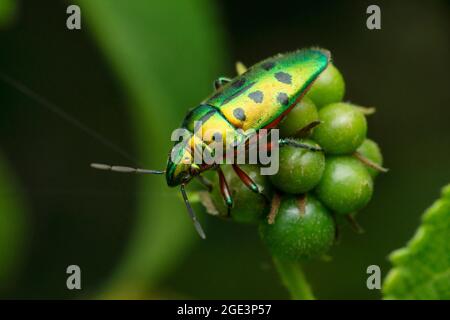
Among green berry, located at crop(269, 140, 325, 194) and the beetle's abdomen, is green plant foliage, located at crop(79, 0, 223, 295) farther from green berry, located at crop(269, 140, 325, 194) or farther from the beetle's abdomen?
green berry, located at crop(269, 140, 325, 194)

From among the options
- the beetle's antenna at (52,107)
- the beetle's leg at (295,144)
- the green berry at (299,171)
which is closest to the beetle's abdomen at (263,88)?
the beetle's leg at (295,144)

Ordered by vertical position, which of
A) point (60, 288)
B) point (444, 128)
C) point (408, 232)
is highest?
point (444, 128)

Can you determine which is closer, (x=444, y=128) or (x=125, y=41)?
(x=125, y=41)

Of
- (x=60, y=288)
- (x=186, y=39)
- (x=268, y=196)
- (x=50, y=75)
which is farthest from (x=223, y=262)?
(x=268, y=196)

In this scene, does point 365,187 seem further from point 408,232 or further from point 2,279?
point 2,279

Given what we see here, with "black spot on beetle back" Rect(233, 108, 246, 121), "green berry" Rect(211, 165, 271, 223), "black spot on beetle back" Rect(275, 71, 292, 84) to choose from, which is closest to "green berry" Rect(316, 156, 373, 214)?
"green berry" Rect(211, 165, 271, 223)

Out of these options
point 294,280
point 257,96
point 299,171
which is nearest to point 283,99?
point 257,96

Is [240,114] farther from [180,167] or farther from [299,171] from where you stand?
[299,171]
